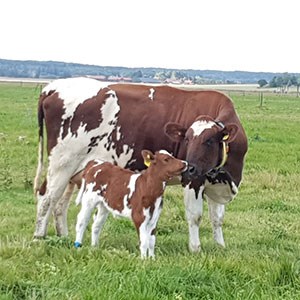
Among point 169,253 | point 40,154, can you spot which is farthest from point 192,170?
point 40,154

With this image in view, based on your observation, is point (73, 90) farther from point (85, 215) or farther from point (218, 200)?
point (218, 200)

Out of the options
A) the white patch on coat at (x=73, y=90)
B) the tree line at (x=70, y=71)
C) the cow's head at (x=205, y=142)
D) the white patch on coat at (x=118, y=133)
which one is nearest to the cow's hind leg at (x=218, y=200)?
the cow's head at (x=205, y=142)

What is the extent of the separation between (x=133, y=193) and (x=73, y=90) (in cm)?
222

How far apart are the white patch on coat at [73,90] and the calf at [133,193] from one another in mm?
1144

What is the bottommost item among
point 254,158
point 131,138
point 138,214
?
point 254,158

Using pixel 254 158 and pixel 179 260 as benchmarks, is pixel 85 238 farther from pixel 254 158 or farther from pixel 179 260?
pixel 254 158

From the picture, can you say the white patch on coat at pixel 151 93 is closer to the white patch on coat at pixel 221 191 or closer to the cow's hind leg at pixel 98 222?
the white patch on coat at pixel 221 191

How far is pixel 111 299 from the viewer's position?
15.0 feet

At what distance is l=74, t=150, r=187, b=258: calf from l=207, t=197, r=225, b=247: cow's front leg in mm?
1434

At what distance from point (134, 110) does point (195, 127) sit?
47.5 inches

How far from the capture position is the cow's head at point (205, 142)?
7.43 m

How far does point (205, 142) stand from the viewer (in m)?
7.54

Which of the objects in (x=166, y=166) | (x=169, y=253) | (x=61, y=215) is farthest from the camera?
(x=61, y=215)

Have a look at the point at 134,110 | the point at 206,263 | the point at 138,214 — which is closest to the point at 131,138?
the point at 134,110
